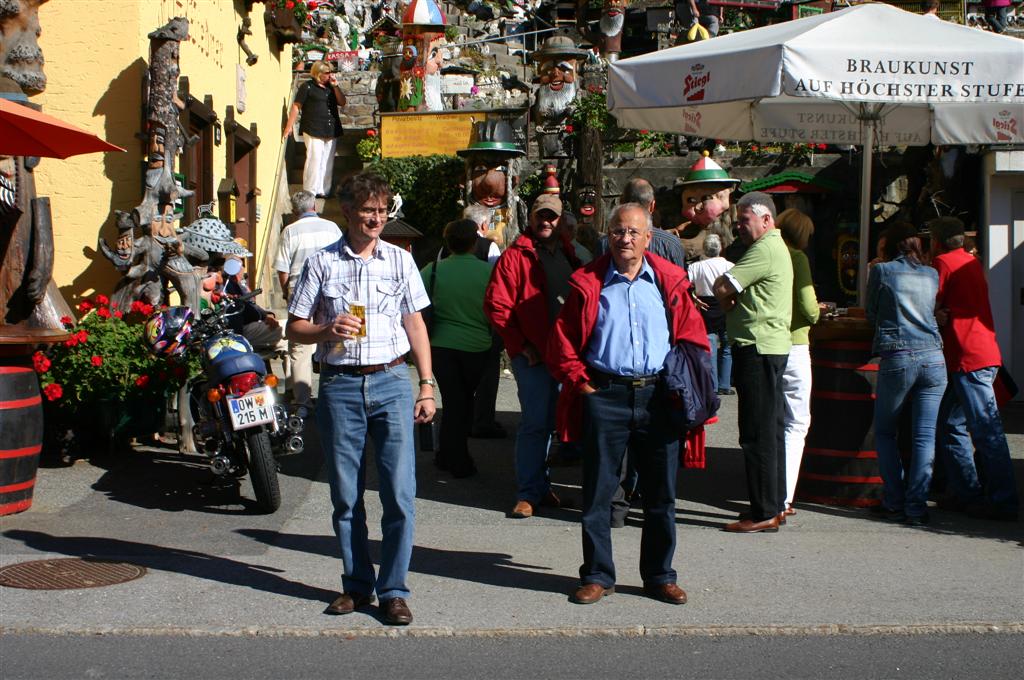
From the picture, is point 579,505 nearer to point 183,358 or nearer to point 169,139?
point 183,358

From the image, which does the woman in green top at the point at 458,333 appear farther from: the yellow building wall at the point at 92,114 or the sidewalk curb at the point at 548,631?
the yellow building wall at the point at 92,114

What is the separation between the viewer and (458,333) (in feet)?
Answer: 27.8

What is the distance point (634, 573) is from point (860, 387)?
225 cm

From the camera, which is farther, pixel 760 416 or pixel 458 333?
pixel 458 333

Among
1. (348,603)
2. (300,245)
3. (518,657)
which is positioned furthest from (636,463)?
(300,245)

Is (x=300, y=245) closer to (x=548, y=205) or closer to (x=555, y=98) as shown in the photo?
(x=548, y=205)

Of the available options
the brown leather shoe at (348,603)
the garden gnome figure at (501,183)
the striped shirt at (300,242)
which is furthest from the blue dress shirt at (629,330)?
the garden gnome figure at (501,183)

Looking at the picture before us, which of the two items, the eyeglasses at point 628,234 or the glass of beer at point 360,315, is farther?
the eyeglasses at point 628,234

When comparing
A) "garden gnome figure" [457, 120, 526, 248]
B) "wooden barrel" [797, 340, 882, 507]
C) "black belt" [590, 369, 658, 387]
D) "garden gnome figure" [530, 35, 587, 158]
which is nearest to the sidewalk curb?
"black belt" [590, 369, 658, 387]

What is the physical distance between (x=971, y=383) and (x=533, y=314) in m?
2.75

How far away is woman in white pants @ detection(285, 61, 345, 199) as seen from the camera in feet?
55.3

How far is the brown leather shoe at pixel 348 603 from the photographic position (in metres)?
5.40

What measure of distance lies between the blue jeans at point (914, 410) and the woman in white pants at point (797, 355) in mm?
451

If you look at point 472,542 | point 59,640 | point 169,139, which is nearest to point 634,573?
point 472,542
